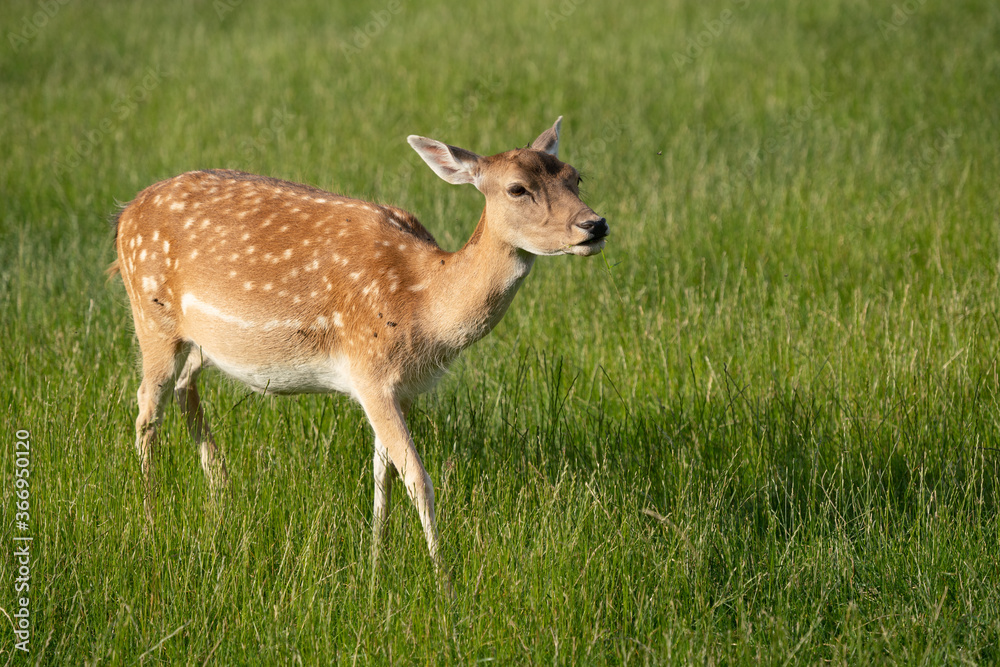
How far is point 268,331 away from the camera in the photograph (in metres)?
4.13

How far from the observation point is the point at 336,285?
4.12m

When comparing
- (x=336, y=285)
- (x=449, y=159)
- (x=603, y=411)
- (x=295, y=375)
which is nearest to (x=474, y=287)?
(x=449, y=159)

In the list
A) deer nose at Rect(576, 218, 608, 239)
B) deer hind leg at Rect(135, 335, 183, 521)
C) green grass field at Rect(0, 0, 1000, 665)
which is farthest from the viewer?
deer hind leg at Rect(135, 335, 183, 521)

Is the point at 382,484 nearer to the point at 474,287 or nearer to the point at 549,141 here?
the point at 474,287

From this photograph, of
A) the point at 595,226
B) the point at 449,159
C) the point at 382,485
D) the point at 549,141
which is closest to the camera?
the point at 595,226

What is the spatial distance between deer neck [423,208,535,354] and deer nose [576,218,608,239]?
39cm

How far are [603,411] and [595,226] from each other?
5.74 ft

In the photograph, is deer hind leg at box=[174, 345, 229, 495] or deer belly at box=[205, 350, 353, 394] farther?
deer hind leg at box=[174, 345, 229, 495]

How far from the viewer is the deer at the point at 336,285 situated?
375cm

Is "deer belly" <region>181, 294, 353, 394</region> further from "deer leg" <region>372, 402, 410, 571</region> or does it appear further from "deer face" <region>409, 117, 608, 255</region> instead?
"deer face" <region>409, 117, 608, 255</region>

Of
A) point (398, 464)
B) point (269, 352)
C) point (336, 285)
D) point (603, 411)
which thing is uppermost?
point (336, 285)

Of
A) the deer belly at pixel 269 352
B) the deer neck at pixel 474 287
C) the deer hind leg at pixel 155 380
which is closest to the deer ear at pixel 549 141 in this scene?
the deer neck at pixel 474 287

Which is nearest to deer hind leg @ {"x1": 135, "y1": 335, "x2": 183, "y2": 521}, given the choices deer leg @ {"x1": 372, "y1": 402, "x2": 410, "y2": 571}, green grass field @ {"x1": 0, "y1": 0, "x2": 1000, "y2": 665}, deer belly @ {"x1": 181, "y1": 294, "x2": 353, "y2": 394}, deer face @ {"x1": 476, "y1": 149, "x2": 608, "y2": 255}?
green grass field @ {"x1": 0, "y1": 0, "x2": 1000, "y2": 665}

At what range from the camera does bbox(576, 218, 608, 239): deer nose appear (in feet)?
11.4
